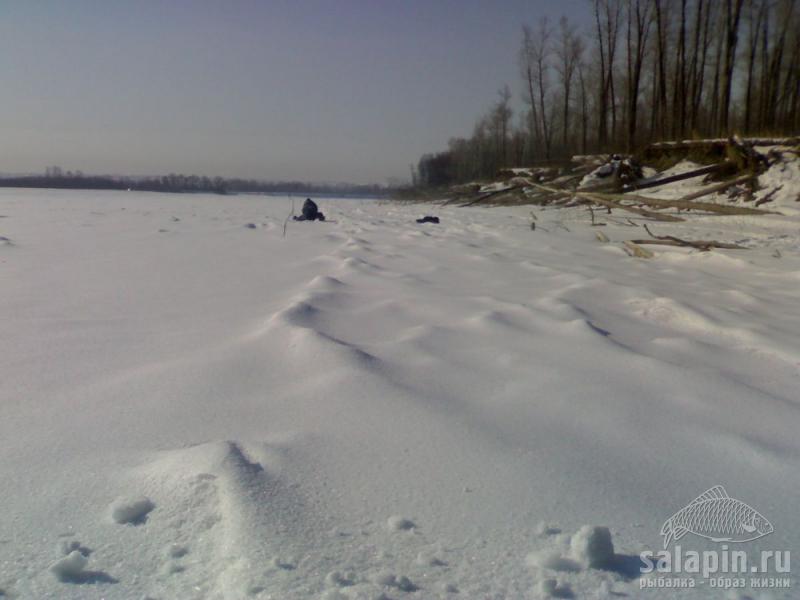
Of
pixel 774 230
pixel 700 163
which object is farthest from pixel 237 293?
pixel 700 163

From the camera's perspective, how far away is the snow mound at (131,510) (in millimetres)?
1182

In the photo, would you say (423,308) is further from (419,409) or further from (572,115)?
(572,115)

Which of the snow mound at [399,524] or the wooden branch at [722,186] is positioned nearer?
the snow mound at [399,524]

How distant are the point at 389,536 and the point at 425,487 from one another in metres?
0.18

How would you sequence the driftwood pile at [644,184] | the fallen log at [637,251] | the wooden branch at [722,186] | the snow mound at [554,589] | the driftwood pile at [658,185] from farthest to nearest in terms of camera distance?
the wooden branch at [722,186] < the driftwood pile at [644,184] < the driftwood pile at [658,185] < the fallen log at [637,251] < the snow mound at [554,589]

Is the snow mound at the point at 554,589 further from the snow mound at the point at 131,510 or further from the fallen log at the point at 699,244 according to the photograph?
the fallen log at the point at 699,244

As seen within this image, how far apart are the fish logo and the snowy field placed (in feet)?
0.08

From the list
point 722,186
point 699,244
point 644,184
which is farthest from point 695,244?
point 644,184

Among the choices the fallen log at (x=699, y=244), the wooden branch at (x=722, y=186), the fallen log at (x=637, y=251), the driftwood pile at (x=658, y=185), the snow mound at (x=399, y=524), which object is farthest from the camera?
the wooden branch at (x=722, y=186)

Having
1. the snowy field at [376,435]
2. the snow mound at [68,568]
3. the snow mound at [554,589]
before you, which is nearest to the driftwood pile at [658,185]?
the snowy field at [376,435]

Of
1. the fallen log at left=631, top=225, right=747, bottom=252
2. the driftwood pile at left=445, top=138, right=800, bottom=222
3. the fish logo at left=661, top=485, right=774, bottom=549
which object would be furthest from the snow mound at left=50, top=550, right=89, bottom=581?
the driftwood pile at left=445, top=138, right=800, bottom=222

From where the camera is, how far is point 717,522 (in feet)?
3.97

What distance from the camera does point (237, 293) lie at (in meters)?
3.31

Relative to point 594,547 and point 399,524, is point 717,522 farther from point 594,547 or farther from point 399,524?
point 399,524
